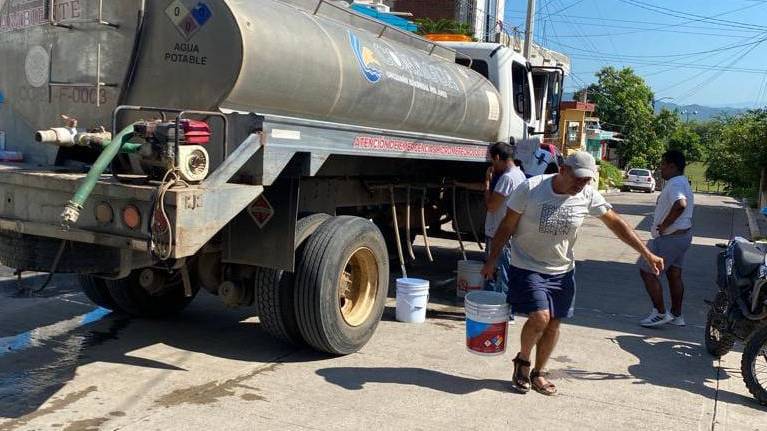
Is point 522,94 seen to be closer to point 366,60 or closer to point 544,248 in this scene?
point 366,60

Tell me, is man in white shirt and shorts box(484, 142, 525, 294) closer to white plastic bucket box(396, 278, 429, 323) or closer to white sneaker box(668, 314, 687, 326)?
white plastic bucket box(396, 278, 429, 323)

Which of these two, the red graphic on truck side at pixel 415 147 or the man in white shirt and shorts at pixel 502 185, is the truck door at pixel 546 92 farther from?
the man in white shirt and shorts at pixel 502 185

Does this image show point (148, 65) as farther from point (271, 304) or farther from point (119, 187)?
point (271, 304)

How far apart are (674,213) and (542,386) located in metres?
2.81

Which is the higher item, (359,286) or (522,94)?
(522,94)

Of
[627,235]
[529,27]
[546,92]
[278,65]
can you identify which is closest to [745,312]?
[627,235]

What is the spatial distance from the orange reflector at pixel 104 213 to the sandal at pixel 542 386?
2.96 meters

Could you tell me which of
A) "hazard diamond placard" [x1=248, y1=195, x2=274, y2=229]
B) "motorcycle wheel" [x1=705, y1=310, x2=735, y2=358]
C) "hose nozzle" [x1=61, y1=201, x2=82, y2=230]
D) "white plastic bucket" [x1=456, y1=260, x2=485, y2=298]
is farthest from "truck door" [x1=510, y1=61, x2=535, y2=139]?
"hose nozzle" [x1=61, y1=201, x2=82, y2=230]

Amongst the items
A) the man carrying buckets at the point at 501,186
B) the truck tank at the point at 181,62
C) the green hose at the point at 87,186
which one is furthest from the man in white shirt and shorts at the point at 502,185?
the green hose at the point at 87,186

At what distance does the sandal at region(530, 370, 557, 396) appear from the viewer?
486 cm

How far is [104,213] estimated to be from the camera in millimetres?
4051

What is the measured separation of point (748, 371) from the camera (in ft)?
16.3

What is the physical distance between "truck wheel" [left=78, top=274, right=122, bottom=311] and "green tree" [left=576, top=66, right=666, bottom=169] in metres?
53.3

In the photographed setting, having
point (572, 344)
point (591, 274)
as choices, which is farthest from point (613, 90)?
point (572, 344)
